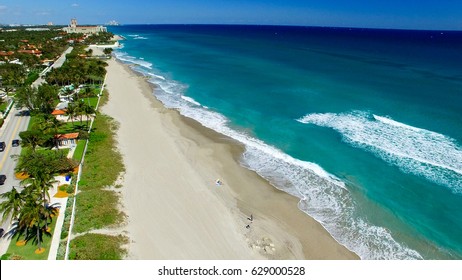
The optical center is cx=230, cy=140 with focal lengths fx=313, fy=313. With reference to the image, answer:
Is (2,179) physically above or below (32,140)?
below

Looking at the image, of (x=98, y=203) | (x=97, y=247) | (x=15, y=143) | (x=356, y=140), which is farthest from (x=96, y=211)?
(x=356, y=140)

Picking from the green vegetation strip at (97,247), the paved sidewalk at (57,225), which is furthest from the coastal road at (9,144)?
the green vegetation strip at (97,247)

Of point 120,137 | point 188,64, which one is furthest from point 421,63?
point 120,137

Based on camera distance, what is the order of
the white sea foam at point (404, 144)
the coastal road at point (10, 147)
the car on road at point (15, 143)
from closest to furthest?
the coastal road at point (10, 147) < the white sea foam at point (404, 144) < the car on road at point (15, 143)

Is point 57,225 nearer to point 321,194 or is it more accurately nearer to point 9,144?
point 9,144

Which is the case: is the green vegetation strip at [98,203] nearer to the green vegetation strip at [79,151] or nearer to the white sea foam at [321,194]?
the green vegetation strip at [79,151]
